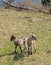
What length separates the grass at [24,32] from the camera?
9820 mm

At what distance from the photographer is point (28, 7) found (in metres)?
22.3

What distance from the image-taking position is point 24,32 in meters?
14.7

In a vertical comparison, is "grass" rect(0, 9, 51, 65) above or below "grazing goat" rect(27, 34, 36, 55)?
below

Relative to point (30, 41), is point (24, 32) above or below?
below

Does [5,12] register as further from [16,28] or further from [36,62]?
[36,62]

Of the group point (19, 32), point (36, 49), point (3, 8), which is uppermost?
point (36, 49)

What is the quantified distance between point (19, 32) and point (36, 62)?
213 inches

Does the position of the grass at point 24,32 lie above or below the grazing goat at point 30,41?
below

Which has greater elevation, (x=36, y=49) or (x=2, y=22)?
(x=36, y=49)

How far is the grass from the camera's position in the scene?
32.2 ft

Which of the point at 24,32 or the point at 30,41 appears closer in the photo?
the point at 30,41

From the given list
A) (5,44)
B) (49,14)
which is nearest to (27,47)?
(5,44)

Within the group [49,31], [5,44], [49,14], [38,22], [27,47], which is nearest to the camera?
[27,47]

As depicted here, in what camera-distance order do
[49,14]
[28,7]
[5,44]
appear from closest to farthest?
[5,44] < [49,14] < [28,7]
